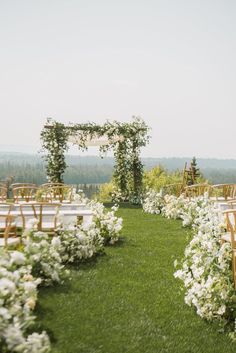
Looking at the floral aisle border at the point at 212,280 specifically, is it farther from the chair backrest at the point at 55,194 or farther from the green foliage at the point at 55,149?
the green foliage at the point at 55,149

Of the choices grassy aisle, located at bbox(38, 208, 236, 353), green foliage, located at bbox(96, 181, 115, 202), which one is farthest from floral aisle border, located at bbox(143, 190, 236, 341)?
green foliage, located at bbox(96, 181, 115, 202)

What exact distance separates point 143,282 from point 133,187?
12196 mm

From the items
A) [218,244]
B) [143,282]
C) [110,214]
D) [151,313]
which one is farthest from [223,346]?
[110,214]

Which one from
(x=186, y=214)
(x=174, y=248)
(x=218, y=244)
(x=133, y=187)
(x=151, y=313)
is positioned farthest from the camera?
(x=133, y=187)

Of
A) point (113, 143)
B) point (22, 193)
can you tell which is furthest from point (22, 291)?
point (113, 143)

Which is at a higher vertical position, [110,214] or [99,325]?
[110,214]

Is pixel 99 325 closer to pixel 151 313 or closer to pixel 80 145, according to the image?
pixel 151 313

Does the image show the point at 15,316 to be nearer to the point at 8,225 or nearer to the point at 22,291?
the point at 22,291

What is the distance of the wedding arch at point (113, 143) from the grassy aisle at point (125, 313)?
10.4m

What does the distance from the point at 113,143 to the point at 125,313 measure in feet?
44.8

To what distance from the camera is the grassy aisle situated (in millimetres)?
4160

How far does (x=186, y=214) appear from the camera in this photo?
10.7 metres

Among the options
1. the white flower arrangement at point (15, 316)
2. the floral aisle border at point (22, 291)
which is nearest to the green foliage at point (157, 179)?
the floral aisle border at point (22, 291)

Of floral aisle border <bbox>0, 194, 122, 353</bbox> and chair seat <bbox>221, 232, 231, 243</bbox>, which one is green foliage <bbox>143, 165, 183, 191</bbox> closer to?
chair seat <bbox>221, 232, 231, 243</bbox>
